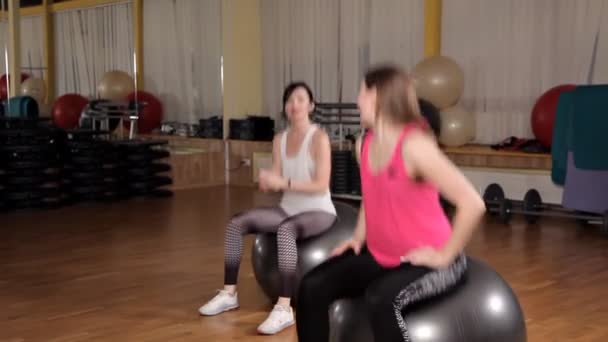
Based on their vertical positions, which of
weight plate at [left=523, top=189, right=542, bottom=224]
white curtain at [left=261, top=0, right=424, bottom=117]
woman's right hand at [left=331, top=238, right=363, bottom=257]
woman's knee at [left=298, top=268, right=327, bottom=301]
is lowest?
weight plate at [left=523, top=189, right=542, bottom=224]

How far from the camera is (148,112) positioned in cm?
1019

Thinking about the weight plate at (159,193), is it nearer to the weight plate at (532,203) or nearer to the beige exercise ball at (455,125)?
the beige exercise ball at (455,125)

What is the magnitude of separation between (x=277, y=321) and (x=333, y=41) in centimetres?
610

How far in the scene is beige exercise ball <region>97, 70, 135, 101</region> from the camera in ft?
32.9

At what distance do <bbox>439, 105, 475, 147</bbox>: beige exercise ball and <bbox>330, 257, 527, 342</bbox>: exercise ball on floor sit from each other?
454 cm

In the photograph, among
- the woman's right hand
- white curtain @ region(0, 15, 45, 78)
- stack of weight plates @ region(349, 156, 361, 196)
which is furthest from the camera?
white curtain @ region(0, 15, 45, 78)

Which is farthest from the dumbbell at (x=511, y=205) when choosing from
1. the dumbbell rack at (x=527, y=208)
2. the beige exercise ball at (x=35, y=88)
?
the beige exercise ball at (x=35, y=88)

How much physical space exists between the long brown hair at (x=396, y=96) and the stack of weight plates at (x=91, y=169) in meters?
5.61

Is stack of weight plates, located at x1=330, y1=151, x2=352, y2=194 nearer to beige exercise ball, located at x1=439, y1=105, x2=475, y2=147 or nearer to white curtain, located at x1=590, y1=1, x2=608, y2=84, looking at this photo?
beige exercise ball, located at x1=439, y1=105, x2=475, y2=147

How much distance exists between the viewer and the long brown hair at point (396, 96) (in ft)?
6.33

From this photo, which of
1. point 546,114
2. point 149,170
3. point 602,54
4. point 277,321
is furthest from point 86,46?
point 277,321

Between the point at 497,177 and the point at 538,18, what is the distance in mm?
1585

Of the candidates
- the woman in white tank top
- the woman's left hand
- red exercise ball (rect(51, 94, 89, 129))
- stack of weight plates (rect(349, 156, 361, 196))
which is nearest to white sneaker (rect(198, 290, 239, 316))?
the woman in white tank top

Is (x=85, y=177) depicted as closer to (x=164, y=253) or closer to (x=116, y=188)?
(x=116, y=188)
